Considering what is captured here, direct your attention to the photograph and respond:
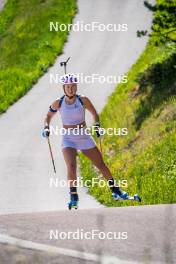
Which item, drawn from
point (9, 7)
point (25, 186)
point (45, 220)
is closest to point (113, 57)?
point (9, 7)

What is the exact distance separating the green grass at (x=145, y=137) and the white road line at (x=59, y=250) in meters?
6.33

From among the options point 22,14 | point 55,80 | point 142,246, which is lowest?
point 142,246

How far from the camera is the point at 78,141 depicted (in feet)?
34.7

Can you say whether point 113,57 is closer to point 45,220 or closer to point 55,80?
point 55,80

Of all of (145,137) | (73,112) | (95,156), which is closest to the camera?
(73,112)

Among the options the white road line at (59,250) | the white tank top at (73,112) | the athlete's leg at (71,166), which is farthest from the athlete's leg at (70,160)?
the white road line at (59,250)

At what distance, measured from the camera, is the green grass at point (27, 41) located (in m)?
31.9

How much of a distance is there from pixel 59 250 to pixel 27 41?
3203cm

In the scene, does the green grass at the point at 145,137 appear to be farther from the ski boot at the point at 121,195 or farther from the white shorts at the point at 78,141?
the white shorts at the point at 78,141

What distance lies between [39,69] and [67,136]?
23411 mm

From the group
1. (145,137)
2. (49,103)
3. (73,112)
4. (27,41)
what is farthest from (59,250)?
(27,41)

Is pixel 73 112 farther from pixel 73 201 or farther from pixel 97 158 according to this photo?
pixel 73 201

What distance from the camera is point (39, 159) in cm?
2227

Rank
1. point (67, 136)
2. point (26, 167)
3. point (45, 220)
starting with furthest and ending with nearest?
point (26, 167) → point (67, 136) → point (45, 220)
